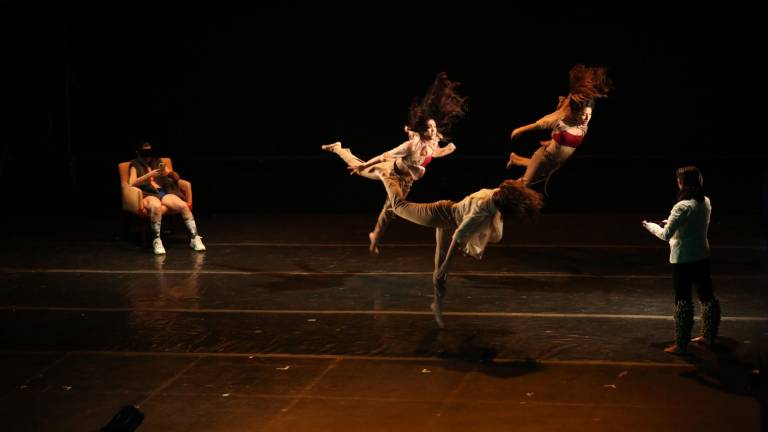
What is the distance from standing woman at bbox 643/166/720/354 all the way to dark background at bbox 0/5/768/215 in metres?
6.06

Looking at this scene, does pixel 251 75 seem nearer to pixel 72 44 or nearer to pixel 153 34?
pixel 153 34

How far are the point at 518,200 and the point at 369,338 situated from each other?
128cm

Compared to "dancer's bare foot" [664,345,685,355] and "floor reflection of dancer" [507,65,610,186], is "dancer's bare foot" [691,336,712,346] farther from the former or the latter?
"floor reflection of dancer" [507,65,610,186]

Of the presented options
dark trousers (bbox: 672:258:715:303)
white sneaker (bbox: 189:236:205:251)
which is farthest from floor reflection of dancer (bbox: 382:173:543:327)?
white sneaker (bbox: 189:236:205:251)

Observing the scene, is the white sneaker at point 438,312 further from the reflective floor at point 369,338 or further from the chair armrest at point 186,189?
the chair armrest at point 186,189

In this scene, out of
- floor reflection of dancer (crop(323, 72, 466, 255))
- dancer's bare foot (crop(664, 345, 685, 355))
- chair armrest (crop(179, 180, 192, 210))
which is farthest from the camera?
chair armrest (crop(179, 180, 192, 210))

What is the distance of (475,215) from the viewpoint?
20.8ft

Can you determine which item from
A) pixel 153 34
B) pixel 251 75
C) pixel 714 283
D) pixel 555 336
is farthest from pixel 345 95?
pixel 555 336

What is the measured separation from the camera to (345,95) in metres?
13.2

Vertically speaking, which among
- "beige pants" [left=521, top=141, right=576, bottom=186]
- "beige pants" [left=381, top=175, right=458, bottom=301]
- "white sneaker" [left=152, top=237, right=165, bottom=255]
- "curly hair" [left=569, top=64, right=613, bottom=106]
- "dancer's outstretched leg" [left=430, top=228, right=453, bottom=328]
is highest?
"curly hair" [left=569, top=64, right=613, bottom=106]

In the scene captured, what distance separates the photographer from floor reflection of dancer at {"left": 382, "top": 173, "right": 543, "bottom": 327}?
622 centimetres

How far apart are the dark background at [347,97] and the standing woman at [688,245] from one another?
239 inches

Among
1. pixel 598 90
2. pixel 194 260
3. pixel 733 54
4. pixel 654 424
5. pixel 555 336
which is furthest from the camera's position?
pixel 733 54

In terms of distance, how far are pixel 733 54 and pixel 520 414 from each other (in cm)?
864
